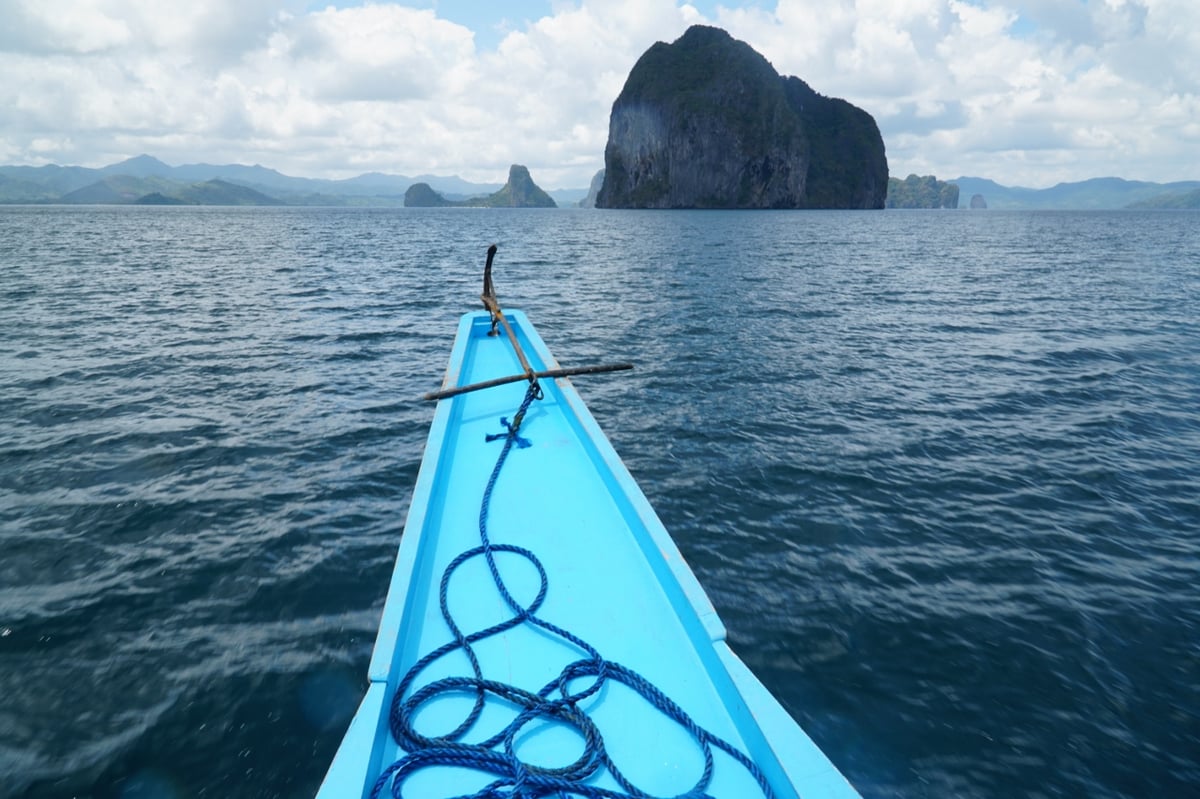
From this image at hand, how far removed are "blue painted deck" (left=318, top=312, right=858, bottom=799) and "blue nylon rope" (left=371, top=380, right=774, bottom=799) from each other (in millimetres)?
61

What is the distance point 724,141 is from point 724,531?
171650 mm

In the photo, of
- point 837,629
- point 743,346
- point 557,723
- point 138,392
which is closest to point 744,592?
point 837,629

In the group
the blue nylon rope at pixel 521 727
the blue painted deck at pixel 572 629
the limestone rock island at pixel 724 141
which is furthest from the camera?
the limestone rock island at pixel 724 141

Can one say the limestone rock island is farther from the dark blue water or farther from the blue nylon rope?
the blue nylon rope

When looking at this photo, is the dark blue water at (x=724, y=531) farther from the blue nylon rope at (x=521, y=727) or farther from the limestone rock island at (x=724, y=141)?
the limestone rock island at (x=724, y=141)

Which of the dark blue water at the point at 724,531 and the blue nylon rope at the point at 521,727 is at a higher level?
the blue nylon rope at the point at 521,727

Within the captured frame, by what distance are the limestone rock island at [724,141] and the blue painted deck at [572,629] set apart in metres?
169

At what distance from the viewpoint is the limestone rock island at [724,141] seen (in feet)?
529

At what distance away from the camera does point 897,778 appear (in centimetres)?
466

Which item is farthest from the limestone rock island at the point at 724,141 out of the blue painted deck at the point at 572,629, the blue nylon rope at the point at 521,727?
the blue nylon rope at the point at 521,727

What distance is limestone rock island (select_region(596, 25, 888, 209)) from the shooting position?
529 feet

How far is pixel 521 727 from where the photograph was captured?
324 cm

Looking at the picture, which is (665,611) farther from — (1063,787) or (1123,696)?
(1123,696)

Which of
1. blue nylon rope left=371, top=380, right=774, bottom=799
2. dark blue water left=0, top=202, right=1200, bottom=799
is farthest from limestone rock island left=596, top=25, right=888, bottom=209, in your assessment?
blue nylon rope left=371, top=380, right=774, bottom=799
